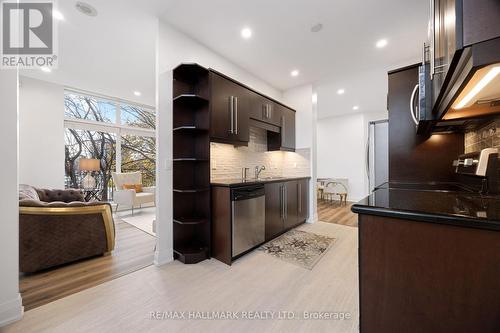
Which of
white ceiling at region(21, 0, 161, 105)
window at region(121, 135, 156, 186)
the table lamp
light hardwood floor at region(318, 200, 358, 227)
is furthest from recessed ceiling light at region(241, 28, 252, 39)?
window at region(121, 135, 156, 186)

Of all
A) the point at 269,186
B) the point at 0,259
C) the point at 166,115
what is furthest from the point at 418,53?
the point at 0,259

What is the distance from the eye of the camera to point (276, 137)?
13.1 ft

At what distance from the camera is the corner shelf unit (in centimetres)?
250

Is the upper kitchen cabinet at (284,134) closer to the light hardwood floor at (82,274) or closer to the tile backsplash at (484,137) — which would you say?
the tile backsplash at (484,137)

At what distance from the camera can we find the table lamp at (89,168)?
4.33 meters

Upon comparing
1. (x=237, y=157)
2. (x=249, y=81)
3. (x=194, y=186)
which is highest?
(x=249, y=81)

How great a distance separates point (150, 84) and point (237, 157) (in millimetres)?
2823

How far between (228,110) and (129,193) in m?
3.62

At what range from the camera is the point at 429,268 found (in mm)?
812

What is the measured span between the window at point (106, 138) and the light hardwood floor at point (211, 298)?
12.6 feet

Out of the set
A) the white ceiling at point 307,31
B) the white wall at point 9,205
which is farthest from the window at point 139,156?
the white wall at point 9,205

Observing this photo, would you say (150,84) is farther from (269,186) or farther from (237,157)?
(269,186)
